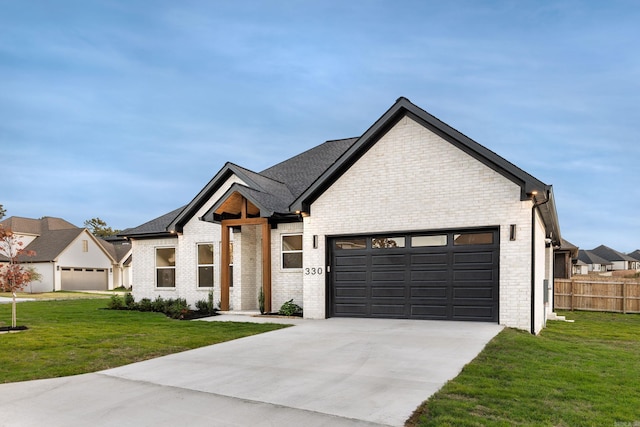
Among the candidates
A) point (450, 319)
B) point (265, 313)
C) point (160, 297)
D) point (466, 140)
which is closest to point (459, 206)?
point (466, 140)

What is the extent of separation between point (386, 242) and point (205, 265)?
788 centimetres

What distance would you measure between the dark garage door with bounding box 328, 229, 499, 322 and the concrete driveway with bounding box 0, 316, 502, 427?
2.57 meters

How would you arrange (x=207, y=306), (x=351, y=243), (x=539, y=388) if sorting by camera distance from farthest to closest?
(x=207, y=306) → (x=351, y=243) → (x=539, y=388)

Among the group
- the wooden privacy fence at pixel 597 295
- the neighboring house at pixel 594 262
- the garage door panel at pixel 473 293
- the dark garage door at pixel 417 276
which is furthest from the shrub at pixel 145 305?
the neighboring house at pixel 594 262

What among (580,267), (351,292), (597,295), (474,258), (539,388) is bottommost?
(580,267)

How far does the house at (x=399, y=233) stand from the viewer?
40.9 ft

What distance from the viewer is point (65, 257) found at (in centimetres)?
4138

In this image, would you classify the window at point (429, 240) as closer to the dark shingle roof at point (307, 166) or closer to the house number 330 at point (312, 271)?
the house number 330 at point (312, 271)

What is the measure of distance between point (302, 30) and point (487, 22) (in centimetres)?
1060

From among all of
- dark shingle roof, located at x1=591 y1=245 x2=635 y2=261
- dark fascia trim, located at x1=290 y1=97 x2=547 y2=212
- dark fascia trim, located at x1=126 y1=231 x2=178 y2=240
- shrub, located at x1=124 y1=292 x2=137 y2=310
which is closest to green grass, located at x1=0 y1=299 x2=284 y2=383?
shrub, located at x1=124 y1=292 x2=137 y2=310

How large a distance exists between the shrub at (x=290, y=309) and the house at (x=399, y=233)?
445mm

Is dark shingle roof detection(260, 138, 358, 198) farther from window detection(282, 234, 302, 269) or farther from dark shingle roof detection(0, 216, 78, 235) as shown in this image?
dark shingle roof detection(0, 216, 78, 235)

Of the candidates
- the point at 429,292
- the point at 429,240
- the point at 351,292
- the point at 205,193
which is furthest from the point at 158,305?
the point at 429,240

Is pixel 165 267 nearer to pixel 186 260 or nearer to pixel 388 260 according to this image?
pixel 186 260
